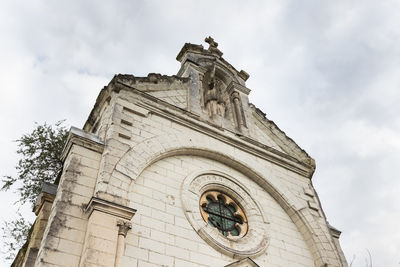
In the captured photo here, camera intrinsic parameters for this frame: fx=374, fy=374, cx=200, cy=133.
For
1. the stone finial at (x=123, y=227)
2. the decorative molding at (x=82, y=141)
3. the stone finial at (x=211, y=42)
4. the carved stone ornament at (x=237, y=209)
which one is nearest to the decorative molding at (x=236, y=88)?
the stone finial at (x=211, y=42)

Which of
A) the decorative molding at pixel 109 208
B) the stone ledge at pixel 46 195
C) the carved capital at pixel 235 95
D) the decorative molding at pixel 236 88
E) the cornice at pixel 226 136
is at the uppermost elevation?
the decorative molding at pixel 236 88

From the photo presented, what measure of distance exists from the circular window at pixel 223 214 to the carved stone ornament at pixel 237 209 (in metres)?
0.03

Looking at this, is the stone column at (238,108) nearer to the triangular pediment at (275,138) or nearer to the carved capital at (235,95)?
the carved capital at (235,95)

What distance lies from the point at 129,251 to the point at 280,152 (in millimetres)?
6982

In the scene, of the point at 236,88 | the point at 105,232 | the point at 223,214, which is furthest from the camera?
the point at 236,88

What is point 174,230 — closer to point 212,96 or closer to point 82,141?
point 82,141

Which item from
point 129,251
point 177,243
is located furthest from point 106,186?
point 177,243

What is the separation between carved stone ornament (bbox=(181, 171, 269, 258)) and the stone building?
0.03 m

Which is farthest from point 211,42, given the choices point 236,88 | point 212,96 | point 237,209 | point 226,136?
point 237,209

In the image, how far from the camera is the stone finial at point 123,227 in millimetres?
6715

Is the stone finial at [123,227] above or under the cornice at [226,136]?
under

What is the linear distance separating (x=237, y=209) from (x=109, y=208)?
393cm

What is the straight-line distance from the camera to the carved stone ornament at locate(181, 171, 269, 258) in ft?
27.3

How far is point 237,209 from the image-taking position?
9.73 m
